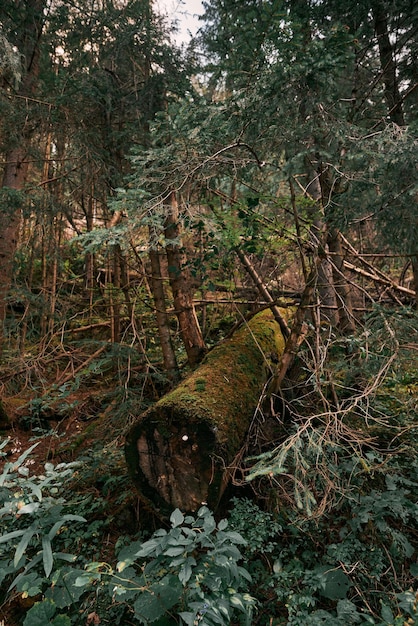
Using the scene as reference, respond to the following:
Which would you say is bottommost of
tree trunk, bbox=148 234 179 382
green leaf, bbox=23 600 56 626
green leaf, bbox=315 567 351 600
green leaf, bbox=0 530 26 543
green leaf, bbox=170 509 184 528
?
green leaf, bbox=315 567 351 600

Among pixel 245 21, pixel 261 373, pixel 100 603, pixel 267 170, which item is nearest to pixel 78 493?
pixel 100 603

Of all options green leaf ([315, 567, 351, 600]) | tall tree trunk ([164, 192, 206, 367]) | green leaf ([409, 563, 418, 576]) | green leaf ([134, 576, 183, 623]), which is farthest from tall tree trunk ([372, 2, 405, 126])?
green leaf ([134, 576, 183, 623])

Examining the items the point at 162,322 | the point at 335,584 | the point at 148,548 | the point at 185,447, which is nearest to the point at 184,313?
the point at 162,322

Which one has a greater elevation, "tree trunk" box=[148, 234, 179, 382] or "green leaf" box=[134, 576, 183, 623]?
"tree trunk" box=[148, 234, 179, 382]

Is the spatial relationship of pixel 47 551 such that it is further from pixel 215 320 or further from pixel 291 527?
pixel 215 320

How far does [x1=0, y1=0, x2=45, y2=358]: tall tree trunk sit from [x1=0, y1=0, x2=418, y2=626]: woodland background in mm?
37

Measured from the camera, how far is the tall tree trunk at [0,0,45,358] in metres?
5.48

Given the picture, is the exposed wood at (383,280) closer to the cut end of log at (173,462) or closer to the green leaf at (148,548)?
the cut end of log at (173,462)

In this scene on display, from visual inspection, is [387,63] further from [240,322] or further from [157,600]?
[157,600]

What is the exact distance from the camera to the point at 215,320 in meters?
7.50

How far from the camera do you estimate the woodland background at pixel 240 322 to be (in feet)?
7.98

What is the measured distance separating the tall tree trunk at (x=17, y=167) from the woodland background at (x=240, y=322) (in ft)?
0.12

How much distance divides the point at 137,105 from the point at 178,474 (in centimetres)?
466

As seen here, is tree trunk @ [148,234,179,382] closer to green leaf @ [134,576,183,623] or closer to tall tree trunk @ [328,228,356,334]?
tall tree trunk @ [328,228,356,334]
